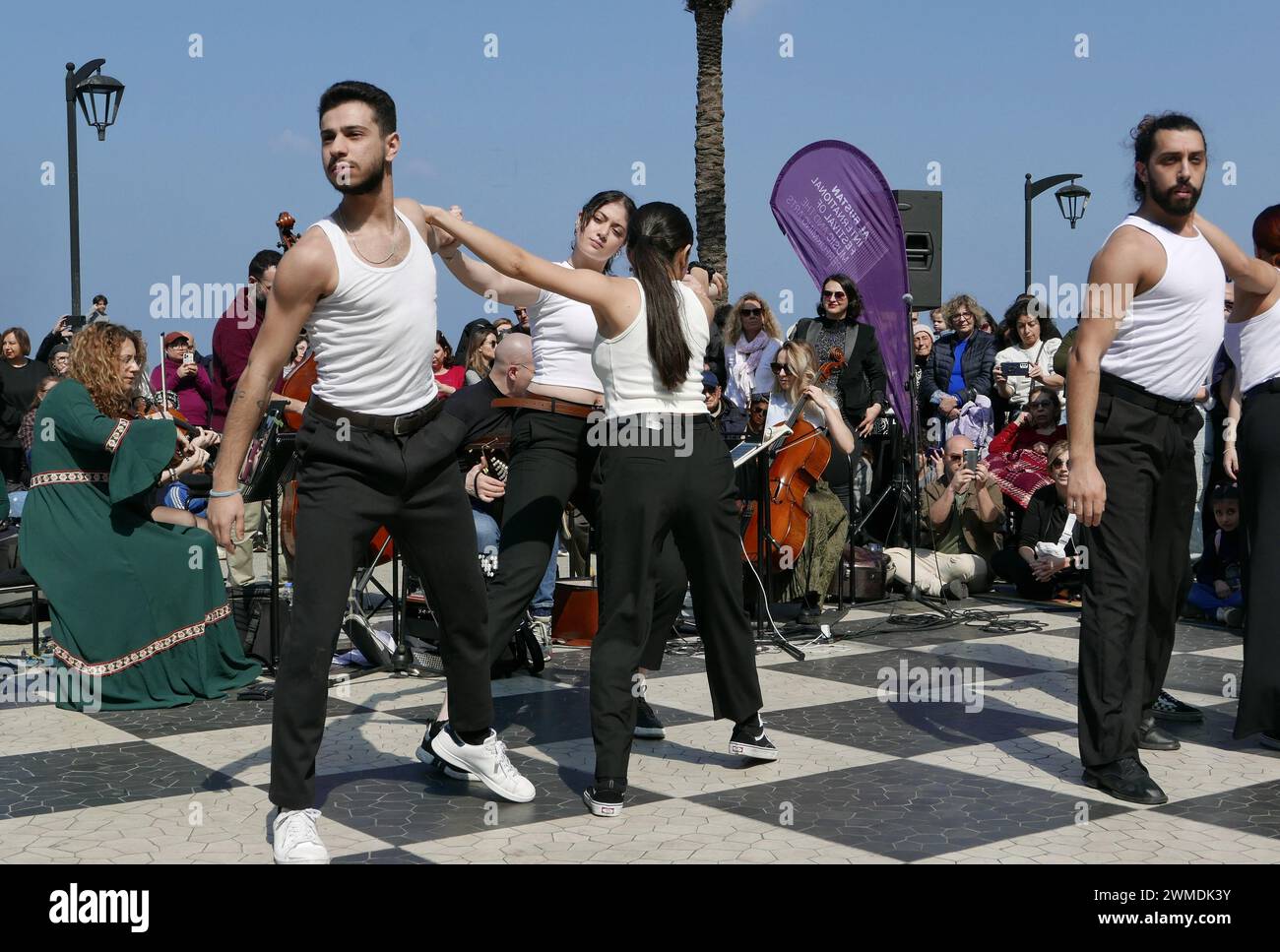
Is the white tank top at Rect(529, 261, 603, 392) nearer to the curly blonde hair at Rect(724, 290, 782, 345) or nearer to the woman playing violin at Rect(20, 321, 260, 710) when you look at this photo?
the woman playing violin at Rect(20, 321, 260, 710)

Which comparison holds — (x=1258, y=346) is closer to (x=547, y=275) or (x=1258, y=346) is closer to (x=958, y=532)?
(x=547, y=275)

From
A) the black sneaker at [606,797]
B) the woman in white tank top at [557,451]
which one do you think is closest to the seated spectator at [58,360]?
the woman in white tank top at [557,451]

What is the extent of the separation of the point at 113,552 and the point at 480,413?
5.47ft

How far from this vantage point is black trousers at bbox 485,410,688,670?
16.0 ft

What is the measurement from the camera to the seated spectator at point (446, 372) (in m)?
8.60

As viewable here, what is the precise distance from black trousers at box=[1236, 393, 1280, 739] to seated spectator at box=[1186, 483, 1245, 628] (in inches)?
116

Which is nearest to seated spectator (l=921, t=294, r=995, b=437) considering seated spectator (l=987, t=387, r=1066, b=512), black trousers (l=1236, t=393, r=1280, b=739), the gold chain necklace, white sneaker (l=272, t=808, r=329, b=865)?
seated spectator (l=987, t=387, r=1066, b=512)

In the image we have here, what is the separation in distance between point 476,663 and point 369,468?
0.74m

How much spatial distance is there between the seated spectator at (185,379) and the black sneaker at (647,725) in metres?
5.58

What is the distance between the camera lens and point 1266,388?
16.1 feet

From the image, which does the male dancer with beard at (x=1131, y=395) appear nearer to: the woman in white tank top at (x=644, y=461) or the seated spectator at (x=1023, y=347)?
the woman in white tank top at (x=644, y=461)

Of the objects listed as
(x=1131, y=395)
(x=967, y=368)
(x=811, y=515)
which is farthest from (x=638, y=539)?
(x=967, y=368)

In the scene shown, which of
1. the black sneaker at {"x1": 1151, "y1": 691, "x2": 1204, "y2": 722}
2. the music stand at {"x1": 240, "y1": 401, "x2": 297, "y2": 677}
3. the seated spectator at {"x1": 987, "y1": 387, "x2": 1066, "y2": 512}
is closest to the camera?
the black sneaker at {"x1": 1151, "y1": 691, "x2": 1204, "y2": 722}

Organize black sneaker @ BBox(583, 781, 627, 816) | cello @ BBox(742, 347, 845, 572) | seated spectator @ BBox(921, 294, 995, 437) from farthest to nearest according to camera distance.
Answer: seated spectator @ BBox(921, 294, 995, 437), cello @ BBox(742, 347, 845, 572), black sneaker @ BBox(583, 781, 627, 816)
